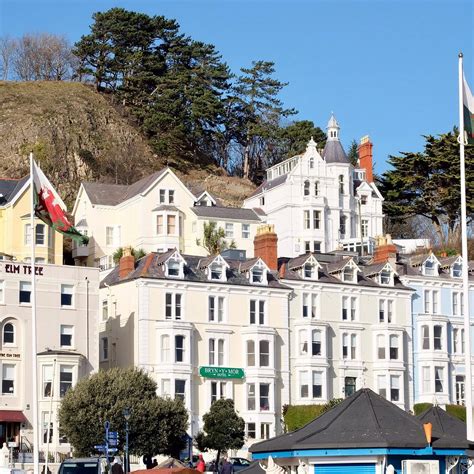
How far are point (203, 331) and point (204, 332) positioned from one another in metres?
0.11

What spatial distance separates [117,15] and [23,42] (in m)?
17.3

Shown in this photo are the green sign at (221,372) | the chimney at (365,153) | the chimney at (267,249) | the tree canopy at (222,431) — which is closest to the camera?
the tree canopy at (222,431)

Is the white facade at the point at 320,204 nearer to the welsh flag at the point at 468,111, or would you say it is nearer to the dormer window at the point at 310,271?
the dormer window at the point at 310,271

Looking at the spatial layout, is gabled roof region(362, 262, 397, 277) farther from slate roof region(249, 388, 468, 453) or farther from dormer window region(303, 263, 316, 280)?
slate roof region(249, 388, 468, 453)

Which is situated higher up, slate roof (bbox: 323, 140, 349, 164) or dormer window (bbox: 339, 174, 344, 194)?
slate roof (bbox: 323, 140, 349, 164)

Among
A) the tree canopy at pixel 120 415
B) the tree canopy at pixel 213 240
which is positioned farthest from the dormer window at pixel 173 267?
the tree canopy at pixel 213 240

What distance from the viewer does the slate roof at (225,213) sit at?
10547 cm

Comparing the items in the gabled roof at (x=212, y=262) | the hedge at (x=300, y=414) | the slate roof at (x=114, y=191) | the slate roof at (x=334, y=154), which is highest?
the slate roof at (x=334, y=154)

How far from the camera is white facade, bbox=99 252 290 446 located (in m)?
80.0

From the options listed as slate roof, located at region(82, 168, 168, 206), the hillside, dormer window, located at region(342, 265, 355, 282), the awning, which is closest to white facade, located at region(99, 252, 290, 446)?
dormer window, located at region(342, 265, 355, 282)

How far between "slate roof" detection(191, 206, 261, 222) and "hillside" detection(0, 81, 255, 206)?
18.9 m

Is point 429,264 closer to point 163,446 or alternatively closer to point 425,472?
point 163,446

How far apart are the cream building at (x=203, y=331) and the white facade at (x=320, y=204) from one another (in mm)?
22662

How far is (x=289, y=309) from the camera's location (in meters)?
86.0
